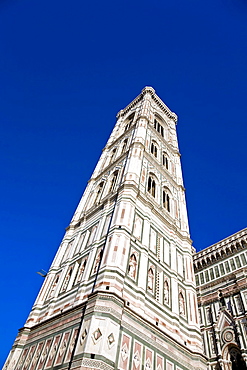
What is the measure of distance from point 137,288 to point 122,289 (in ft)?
2.72

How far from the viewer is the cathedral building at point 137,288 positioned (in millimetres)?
7914

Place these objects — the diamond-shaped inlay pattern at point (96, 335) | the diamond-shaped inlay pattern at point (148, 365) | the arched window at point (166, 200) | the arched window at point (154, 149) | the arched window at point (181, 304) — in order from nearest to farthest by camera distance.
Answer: the diamond-shaped inlay pattern at point (96, 335), the diamond-shaped inlay pattern at point (148, 365), the arched window at point (181, 304), the arched window at point (166, 200), the arched window at point (154, 149)

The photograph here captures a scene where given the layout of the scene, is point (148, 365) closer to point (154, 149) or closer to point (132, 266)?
point (132, 266)

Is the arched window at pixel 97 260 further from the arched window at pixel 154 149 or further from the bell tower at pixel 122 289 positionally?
the arched window at pixel 154 149

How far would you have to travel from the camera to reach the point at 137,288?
9555mm

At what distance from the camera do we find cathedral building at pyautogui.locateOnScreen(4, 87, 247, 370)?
791 cm

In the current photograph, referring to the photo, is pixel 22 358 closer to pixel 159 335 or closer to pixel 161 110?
pixel 159 335

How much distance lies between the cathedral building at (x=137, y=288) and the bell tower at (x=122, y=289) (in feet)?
0.14

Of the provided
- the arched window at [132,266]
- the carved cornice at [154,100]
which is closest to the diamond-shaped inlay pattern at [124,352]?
the arched window at [132,266]

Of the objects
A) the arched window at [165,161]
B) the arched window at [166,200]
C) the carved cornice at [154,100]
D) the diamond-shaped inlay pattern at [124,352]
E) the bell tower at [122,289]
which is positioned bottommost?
the diamond-shaped inlay pattern at [124,352]

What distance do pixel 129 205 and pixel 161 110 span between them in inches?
743

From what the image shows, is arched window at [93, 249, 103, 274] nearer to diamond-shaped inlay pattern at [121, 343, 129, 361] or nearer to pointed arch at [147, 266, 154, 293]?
pointed arch at [147, 266, 154, 293]

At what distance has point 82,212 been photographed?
16312 mm

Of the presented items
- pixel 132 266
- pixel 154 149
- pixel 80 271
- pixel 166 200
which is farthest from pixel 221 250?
pixel 80 271
